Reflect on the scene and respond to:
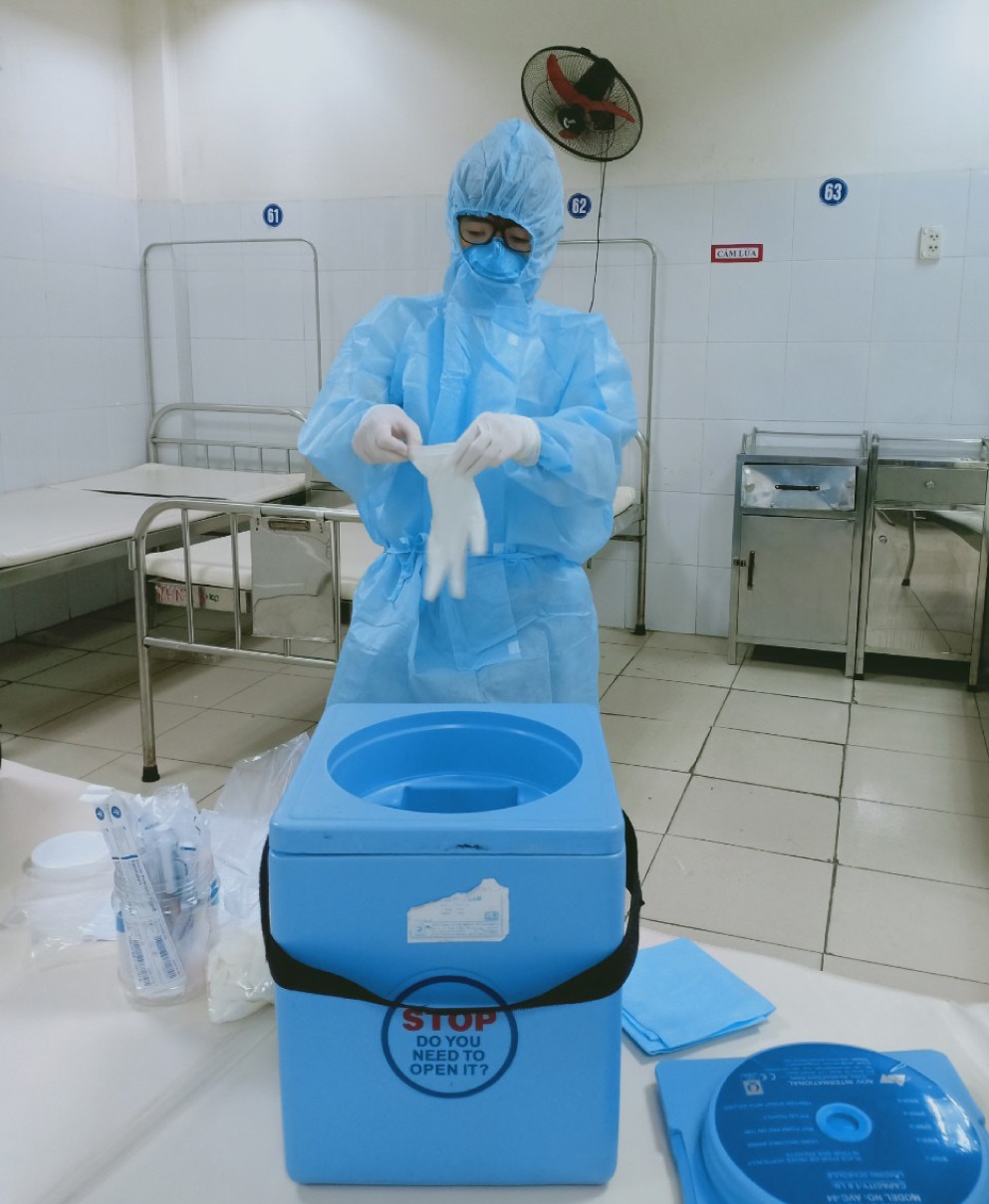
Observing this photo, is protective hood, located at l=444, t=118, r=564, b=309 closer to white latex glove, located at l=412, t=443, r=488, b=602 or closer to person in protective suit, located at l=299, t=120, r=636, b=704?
person in protective suit, located at l=299, t=120, r=636, b=704

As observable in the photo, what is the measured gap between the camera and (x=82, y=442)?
4.89 metres

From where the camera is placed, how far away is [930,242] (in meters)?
4.07

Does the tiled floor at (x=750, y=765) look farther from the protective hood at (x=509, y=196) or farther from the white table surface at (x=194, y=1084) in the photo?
the protective hood at (x=509, y=196)

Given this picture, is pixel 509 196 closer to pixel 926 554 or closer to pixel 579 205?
pixel 926 554

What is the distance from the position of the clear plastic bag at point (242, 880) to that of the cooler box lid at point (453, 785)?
0.26 metres

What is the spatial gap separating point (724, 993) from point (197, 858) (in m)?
0.55

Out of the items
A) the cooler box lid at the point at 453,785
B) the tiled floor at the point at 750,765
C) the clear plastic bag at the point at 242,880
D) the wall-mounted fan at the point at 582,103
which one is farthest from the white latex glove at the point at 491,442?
the wall-mounted fan at the point at 582,103

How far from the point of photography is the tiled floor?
8.05ft

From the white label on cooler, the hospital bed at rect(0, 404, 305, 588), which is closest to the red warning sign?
the hospital bed at rect(0, 404, 305, 588)

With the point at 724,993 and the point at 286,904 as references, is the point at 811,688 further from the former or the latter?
the point at 286,904

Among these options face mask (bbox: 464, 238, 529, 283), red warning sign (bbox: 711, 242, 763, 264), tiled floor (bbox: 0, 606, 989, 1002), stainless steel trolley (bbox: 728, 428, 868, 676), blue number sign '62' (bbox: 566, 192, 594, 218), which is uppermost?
blue number sign '62' (bbox: 566, 192, 594, 218)

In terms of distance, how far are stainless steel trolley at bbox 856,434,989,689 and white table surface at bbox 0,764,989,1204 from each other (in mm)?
3148

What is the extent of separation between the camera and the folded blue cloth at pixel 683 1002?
1003mm

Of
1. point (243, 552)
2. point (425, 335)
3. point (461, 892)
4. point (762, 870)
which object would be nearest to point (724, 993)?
point (461, 892)
